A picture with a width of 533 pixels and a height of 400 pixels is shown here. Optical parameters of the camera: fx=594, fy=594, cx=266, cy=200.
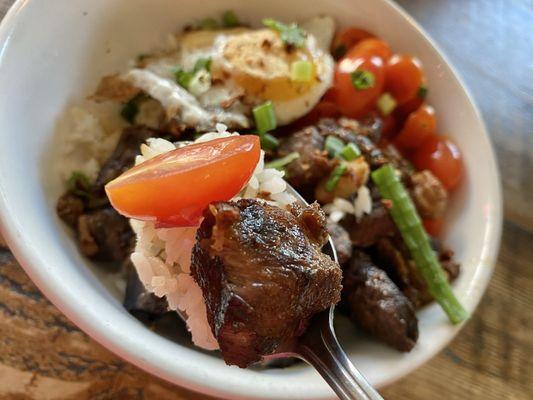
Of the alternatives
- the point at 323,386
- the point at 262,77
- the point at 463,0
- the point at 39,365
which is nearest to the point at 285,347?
the point at 323,386

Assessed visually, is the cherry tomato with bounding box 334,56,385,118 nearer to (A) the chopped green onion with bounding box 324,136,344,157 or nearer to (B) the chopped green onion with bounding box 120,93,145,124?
(A) the chopped green onion with bounding box 324,136,344,157

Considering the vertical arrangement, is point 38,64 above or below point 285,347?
above

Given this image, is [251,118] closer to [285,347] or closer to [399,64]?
[399,64]

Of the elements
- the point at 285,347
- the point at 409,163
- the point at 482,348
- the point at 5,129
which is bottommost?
the point at 482,348

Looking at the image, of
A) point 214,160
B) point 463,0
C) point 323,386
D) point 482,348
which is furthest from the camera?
point 463,0

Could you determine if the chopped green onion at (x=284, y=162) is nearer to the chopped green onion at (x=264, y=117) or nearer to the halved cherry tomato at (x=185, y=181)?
the chopped green onion at (x=264, y=117)

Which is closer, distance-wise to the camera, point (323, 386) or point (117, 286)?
point (323, 386)

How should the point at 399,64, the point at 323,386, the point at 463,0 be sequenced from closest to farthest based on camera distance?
the point at 323,386 → the point at 399,64 → the point at 463,0

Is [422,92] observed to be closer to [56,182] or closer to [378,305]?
[378,305]

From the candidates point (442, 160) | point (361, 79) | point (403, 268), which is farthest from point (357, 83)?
point (403, 268)
